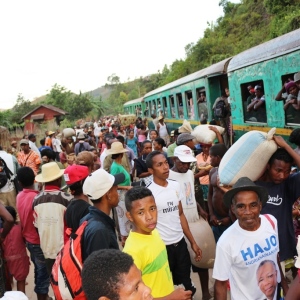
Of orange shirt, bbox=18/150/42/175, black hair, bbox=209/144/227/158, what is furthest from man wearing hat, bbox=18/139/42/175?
black hair, bbox=209/144/227/158

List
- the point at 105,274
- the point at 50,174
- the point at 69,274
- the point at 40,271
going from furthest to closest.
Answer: the point at 40,271
the point at 50,174
the point at 69,274
the point at 105,274

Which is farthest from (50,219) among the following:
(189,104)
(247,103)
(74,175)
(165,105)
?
(165,105)

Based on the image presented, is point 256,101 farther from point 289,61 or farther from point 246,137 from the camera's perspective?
point 246,137

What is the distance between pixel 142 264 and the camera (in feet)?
7.13

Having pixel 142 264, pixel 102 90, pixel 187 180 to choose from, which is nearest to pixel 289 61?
pixel 187 180

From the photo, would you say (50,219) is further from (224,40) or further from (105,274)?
(224,40)

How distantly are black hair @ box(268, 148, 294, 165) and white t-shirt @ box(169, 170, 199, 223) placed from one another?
1.07 meters

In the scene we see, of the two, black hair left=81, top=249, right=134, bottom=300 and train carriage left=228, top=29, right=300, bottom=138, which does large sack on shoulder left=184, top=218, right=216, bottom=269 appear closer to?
black hair left=81, top=249, right=134, bottom=300

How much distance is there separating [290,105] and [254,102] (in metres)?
1.25

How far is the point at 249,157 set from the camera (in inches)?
110

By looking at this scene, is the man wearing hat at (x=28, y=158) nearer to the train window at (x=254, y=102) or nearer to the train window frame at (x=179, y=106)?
the train window at (x=254, y=102)

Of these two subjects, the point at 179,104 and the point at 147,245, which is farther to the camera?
the point at 179,104

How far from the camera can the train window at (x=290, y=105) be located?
469 centimetres

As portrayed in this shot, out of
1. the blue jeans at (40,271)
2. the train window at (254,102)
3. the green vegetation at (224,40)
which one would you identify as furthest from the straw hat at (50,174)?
the green vegetation at (224,40)
